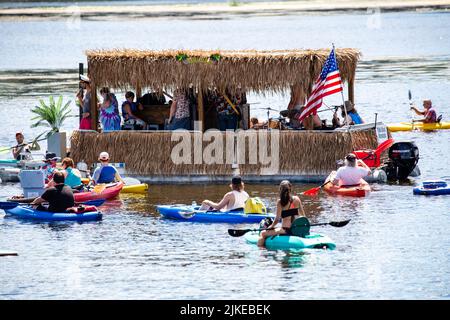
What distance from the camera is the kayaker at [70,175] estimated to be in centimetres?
2858

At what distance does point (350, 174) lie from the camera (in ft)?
96.0

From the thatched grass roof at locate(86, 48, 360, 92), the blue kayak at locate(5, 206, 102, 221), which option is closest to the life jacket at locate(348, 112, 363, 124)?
the thatched grass roof at locate(86, 48, 360, 92)

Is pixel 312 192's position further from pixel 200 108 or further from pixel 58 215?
pixel 58 215

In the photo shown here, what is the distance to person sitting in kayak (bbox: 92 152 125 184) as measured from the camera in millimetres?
29312

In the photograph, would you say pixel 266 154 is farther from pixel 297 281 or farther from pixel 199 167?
pixel 297 281

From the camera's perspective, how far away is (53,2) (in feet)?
487

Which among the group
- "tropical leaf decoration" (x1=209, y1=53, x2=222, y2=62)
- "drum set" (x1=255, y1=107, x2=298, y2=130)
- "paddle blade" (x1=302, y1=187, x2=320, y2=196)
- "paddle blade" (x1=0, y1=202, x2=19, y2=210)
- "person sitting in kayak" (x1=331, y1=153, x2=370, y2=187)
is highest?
"tropical leaf decoration" (x1=209, y1=53, x2=222, y2=62)

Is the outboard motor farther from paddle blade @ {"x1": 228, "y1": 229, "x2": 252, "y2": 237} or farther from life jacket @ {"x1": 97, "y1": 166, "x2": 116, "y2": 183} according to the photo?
paddle blade @ {"x1": 228, "y1": 229, "x2": 252, "y2": 237}

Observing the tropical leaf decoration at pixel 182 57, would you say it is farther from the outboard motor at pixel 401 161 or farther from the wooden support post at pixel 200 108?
the outboard motor at pixel 401 161

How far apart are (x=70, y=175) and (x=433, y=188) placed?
813cm

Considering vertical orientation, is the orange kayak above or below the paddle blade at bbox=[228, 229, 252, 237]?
above

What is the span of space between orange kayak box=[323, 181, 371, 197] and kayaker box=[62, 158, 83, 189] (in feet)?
18.5
